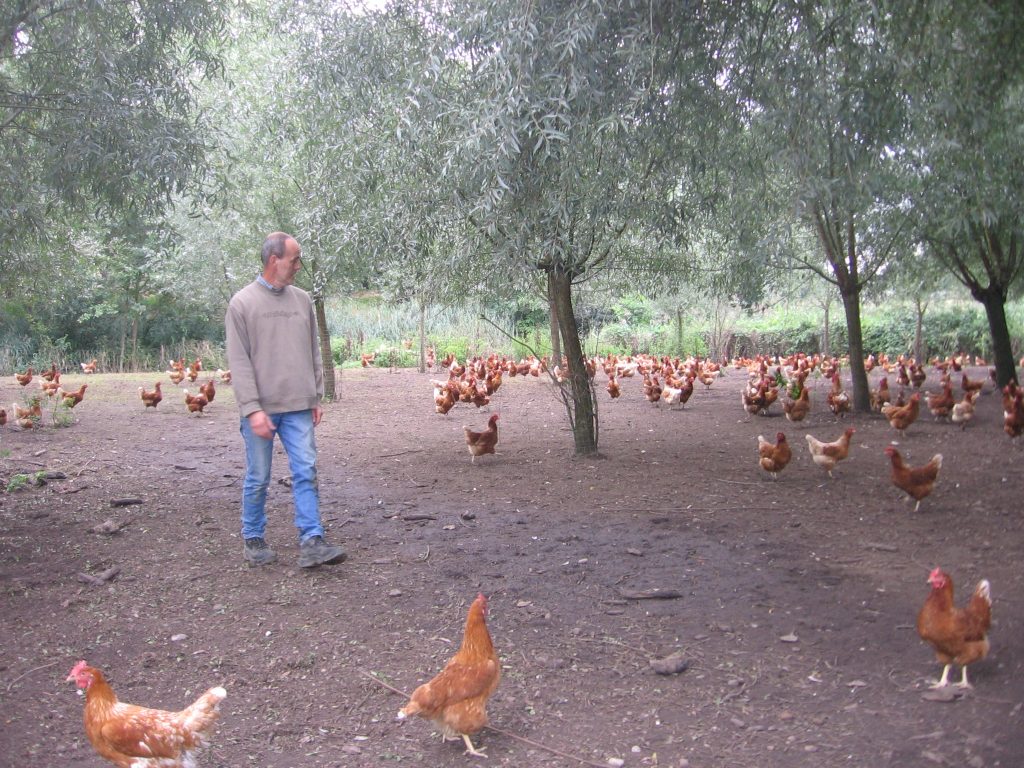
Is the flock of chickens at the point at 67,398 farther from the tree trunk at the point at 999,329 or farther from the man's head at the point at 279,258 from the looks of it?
the tree trunk at the point at 999,329

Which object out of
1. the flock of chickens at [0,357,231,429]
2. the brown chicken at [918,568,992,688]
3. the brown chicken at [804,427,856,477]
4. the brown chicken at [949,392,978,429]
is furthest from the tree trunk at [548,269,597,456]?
the brown chicken at [949,392,978,429]

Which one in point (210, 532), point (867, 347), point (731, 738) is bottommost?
point (731, 738)

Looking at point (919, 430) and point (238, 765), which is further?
point (919, 430)

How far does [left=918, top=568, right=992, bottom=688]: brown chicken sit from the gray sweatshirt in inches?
137

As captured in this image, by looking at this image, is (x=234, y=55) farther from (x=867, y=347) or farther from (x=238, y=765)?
(x=867, y=347)

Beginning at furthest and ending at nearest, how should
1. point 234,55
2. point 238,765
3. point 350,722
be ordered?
point 234,55, point 350,722, point 238,765

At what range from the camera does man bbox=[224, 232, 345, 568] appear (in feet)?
16.1

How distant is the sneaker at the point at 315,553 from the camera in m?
5.11

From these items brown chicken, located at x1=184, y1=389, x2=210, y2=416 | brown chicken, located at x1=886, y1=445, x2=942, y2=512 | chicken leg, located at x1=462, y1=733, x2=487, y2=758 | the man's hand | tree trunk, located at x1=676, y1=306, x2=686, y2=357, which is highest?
tree trunk, located at x1=676, y1=306, x2=686, y2=357

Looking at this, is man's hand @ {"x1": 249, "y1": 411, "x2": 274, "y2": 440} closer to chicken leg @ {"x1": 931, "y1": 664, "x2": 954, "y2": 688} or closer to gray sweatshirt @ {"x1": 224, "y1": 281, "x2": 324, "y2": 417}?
gray sweatshirt @ {"x1": 224, "y1": 281, "x2": 324, "y2": 417}

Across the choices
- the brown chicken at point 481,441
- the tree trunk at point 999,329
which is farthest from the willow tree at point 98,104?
the tree trunk at point 999,329

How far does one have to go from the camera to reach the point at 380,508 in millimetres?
6867

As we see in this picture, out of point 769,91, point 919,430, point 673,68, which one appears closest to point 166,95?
point 673,68

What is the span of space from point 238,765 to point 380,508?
3792 millimetres
